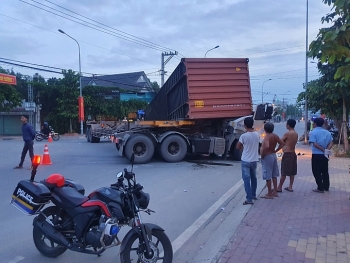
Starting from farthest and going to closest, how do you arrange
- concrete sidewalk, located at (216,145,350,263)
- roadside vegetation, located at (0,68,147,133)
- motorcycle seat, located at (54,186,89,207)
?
roadside vegetation, located at (0,68,147,133), concrete sidewalk, located at (216,145,350,263), motorcycle seat, located at (54,186,89,207)

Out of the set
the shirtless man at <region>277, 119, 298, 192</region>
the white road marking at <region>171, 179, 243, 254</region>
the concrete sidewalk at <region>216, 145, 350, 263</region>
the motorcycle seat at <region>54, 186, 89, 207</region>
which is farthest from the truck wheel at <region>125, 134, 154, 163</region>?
the motorcycle seat at <region>54, 186, 89, 207</region>

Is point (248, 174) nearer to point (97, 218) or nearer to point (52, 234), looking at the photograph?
point (97, 218)

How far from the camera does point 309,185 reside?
8227 mm

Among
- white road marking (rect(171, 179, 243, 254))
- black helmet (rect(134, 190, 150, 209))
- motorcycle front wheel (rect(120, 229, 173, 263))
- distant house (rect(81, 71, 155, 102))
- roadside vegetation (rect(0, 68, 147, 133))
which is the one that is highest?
distant house (rect(81, 71, 155, 102))

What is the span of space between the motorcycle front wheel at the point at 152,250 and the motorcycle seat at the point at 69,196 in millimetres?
708

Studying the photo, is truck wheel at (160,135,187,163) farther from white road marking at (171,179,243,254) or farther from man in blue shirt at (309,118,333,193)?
man in blue shirt at (309,118,333,193)

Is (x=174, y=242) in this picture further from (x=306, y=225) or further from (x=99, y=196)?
(x=306, y=225)

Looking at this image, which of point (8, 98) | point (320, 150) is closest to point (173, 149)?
point (320, 150)

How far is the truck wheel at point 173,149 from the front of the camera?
12.7 m

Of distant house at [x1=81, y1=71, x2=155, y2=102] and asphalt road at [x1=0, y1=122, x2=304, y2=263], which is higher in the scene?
distant house at [x1=81, y1=71, x2=155, y2=102]

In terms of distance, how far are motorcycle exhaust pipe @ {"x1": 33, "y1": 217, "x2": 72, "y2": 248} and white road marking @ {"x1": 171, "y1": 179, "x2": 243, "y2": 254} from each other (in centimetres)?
137

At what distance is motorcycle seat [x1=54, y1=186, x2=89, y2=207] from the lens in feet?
13.0

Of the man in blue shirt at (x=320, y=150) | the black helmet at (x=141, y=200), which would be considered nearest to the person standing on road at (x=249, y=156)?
the man in blue shirt at (x=320, y=150)

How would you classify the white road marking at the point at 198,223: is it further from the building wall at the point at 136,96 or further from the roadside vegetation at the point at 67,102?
the building wall at the point at 136,96
